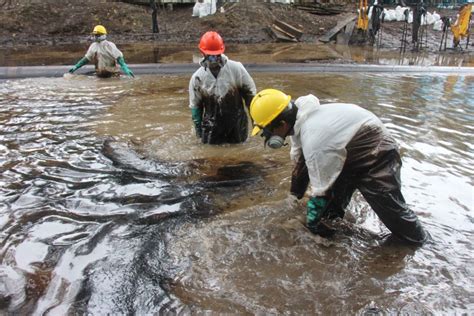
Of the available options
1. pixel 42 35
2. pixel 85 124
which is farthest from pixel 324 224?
pixel 42 35

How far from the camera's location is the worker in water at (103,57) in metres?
8.80

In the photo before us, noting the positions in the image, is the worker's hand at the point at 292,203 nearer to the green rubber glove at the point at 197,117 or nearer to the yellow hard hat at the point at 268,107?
the yellow hard hat at the point at 268,107

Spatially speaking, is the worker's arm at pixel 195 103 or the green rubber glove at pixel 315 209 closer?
the green rubber glove at pixel 315 209

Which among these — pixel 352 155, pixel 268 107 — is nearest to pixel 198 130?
pixel 268 107

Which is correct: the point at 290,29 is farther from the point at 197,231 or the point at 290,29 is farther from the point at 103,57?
the point at 197,231

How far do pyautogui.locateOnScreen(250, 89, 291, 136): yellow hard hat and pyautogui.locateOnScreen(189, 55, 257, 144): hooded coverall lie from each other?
2.09 m

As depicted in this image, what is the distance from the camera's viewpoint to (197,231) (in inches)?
141

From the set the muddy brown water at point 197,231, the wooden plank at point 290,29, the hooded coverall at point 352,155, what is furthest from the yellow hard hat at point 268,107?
the wooden plank at point 290,29

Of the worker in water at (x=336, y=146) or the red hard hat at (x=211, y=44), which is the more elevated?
the red hard hat at (x=211, y=44)

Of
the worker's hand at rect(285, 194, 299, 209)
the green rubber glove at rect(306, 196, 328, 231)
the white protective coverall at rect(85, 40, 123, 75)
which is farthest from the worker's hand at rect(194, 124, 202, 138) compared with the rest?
the white protective coverall at rect(85, 40, 123, 75)

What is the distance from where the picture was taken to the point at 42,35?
675 inches

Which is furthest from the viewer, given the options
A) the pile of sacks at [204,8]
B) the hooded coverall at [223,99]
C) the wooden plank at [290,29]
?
the pile of sacks at [204,8]

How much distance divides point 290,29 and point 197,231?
1599cm

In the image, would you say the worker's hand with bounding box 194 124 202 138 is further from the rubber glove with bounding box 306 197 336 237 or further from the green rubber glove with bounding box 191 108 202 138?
the rubber glove with bounding box 306 197 336 237
